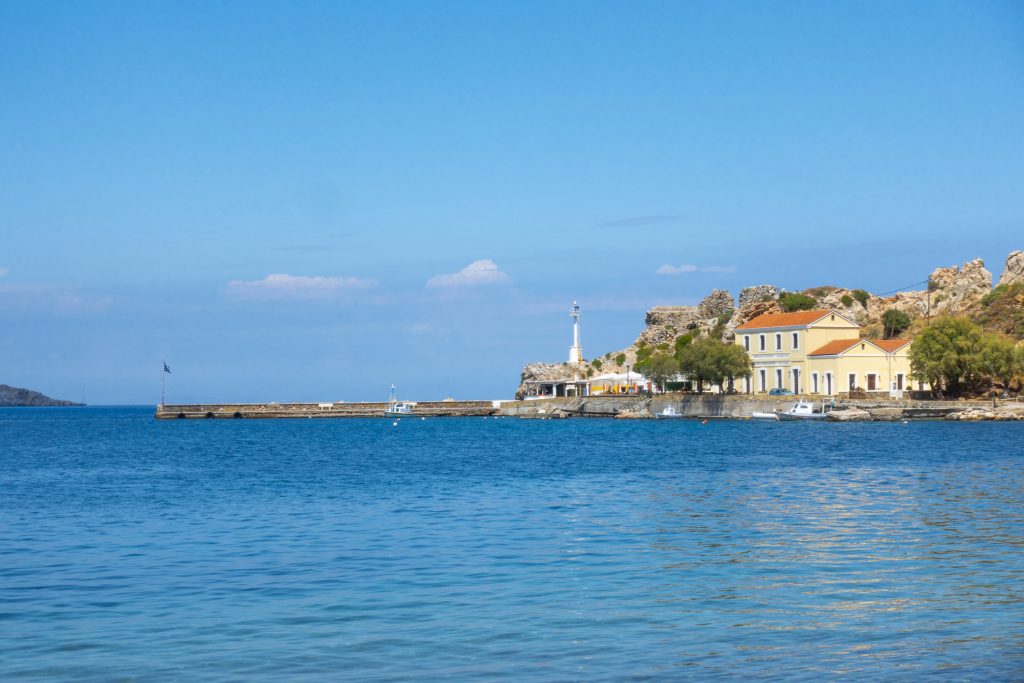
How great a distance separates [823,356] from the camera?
8119 centimetres

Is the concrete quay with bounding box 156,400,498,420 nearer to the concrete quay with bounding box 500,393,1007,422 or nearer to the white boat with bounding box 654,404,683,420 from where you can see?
the concrete quay with bounding box 500,393,1007,422

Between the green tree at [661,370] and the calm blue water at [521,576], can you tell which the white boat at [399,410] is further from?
the calm blue water at [521,576]

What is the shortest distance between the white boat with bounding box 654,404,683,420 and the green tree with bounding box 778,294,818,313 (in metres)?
28.0

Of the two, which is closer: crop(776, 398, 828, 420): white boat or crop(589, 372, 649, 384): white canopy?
crop(776, 398, 828, 420): white boat

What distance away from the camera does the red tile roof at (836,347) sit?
7994 centimetres

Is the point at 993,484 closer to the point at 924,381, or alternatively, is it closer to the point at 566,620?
the point at 566,620

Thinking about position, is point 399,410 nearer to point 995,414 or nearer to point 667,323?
point 667,323

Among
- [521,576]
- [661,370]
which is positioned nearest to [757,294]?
[661,370]

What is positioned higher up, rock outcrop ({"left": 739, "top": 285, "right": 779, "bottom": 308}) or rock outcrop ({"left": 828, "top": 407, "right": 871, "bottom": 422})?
rock outcrop ({"left": 739, "top": 285, "right": 779, "bottom": 308})

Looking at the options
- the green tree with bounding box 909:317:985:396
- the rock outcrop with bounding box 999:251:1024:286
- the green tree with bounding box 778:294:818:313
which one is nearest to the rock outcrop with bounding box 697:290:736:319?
the green tree with bounding box 778:294:818:313

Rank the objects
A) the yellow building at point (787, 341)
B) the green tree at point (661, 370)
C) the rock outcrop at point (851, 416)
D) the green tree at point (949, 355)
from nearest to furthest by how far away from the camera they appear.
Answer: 1. the rock outcrop at point (851, 416)
2. the green tree at point (949, 355)
3. the yellow building at point (787, 341)
4. the green tree at point (661, 370)

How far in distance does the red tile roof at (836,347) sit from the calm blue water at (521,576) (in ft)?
144

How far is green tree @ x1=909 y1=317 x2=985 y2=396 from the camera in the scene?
75.1 meters

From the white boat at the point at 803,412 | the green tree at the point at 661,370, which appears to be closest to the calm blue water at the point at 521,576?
the white boat at the point at 803,412
